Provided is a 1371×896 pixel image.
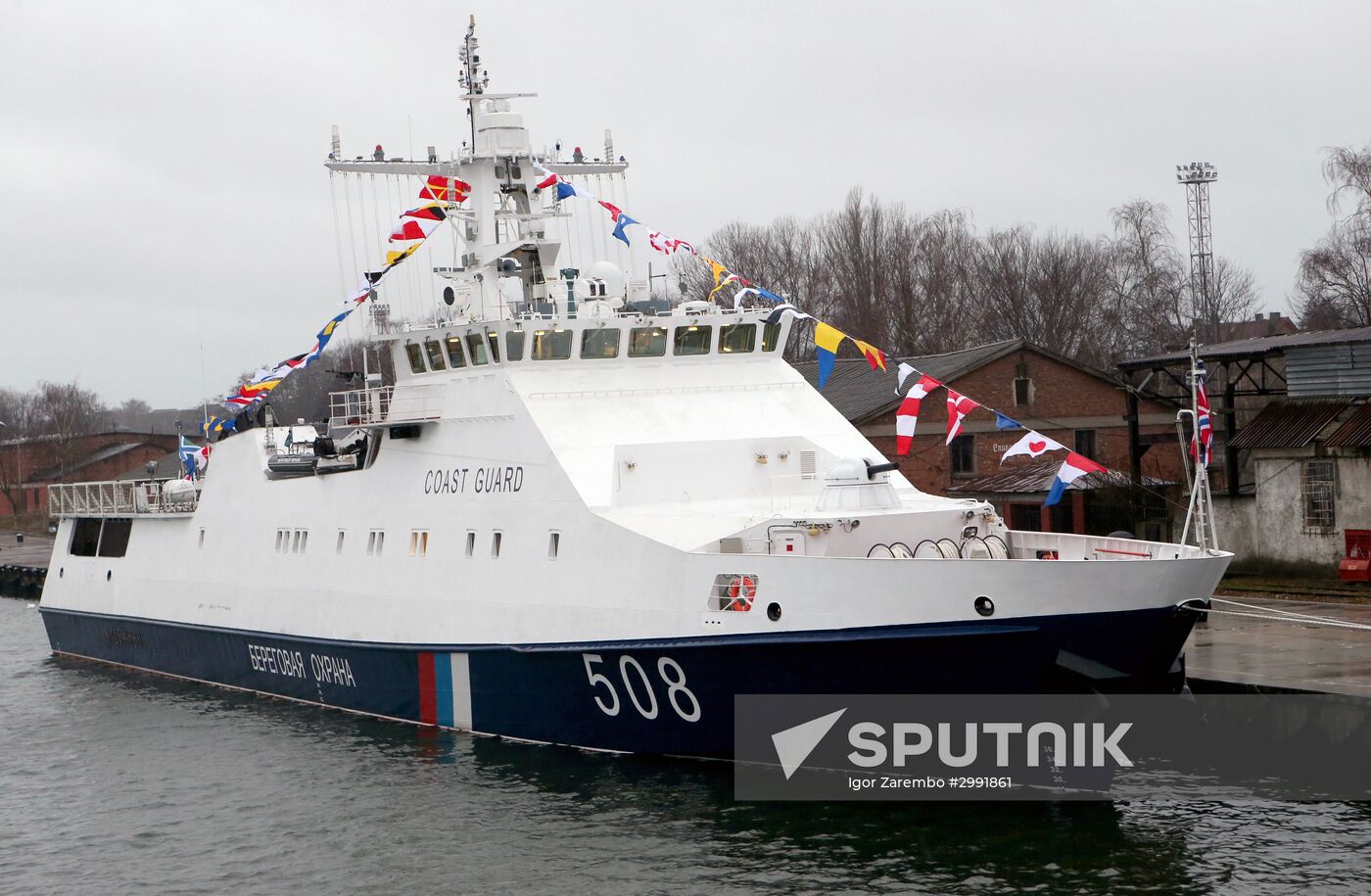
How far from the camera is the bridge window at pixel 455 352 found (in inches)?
756

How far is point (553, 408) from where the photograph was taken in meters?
18.1

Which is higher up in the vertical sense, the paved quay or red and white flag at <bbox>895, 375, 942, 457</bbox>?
red and white flag at <bbox>895, 375, 942, 457</bbox>

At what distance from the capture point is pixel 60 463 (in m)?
69.9

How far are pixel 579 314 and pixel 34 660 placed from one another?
16.8 m

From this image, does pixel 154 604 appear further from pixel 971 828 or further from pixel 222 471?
pixel 971 828

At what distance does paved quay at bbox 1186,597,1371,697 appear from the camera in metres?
16.6

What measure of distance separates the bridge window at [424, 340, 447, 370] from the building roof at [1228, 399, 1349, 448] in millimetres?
14358

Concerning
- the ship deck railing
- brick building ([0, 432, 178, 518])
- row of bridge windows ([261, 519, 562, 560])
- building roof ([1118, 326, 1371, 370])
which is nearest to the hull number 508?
row of bridge windows ([261, 519, 562, 560])

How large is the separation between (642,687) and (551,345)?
476 centimetres

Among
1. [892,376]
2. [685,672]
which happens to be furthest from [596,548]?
[892,376]

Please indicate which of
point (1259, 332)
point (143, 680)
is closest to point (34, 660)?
point (143, 680)

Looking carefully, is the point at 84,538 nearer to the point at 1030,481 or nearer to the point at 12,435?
the point at 1030,481

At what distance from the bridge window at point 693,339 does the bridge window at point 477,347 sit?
247 centimetres

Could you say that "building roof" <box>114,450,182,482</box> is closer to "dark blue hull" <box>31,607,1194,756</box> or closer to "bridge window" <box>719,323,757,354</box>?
"dark blue hull" <box>31,607,1194,756</box>
